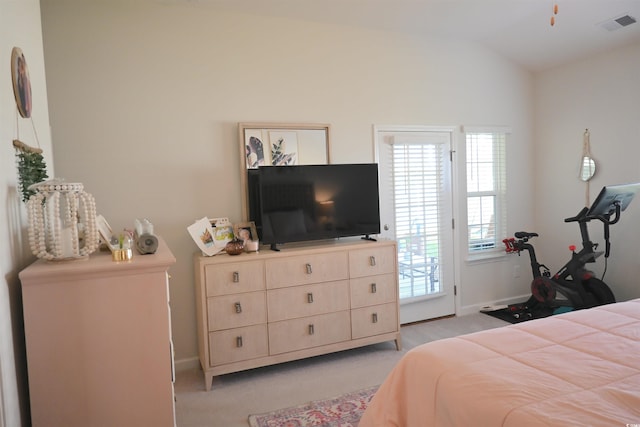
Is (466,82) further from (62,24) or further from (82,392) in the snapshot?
(82,392)

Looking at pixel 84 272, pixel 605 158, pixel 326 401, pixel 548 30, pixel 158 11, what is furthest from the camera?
pixel 605 158

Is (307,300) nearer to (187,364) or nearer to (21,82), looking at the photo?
(187,364)

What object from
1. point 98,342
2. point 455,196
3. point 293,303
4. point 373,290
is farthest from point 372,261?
point 98,342

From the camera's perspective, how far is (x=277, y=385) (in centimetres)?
316

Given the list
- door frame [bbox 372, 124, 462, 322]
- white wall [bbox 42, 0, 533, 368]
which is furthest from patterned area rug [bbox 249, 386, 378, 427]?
door frame [bbox 372, 124, 462, 322]

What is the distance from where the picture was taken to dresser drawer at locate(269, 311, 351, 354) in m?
3.30

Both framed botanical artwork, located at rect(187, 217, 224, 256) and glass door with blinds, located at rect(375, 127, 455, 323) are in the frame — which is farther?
glass door with blinds, located at rect(375, 127, 455, 323)

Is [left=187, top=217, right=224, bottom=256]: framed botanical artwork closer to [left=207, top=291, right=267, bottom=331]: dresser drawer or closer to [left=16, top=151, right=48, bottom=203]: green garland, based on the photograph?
[left=207, top=291, right=267, bottom=331]: dresser drawer

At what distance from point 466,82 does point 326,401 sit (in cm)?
346

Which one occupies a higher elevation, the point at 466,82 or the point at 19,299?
the point at 466,82

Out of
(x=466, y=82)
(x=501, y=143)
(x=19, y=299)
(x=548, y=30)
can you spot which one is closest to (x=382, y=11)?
(x=466, y=82)

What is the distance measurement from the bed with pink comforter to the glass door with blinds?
221 centimetres

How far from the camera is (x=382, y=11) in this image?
3.74 m

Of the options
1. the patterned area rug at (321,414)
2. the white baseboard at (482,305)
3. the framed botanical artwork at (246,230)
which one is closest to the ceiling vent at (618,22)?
the white baseboard at (482,305)
